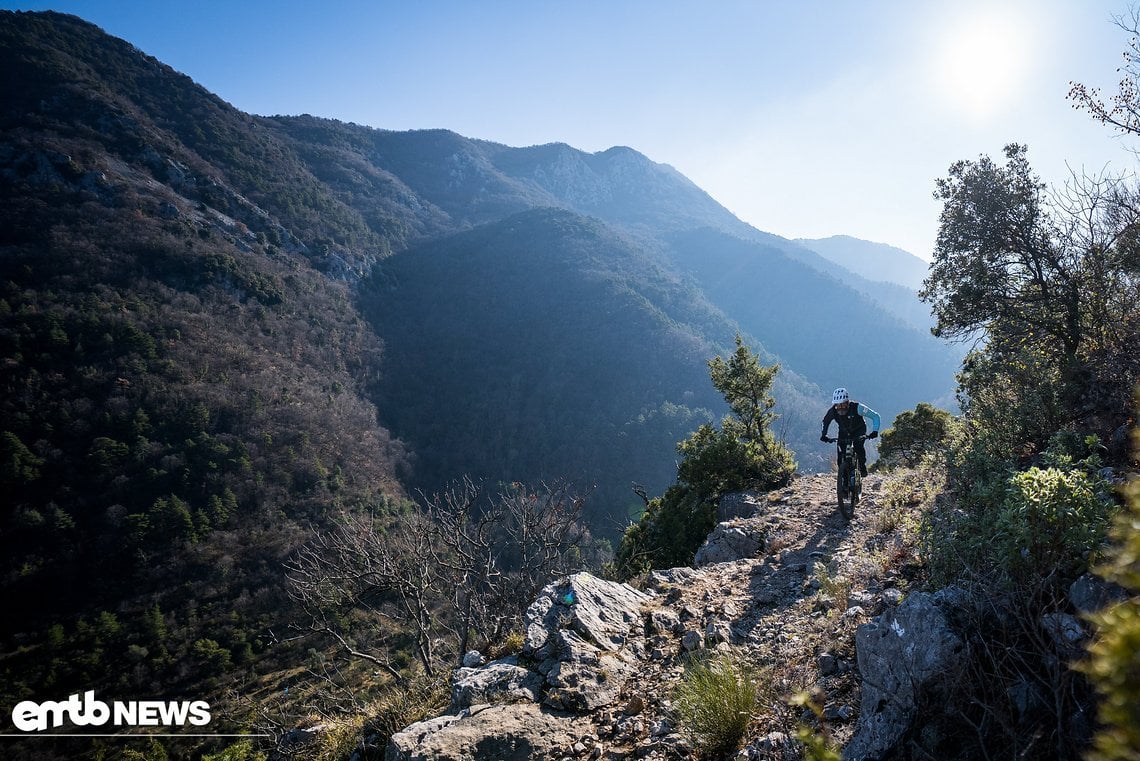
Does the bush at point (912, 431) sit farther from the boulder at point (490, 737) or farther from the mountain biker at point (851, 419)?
the boulder at point (490, 737)

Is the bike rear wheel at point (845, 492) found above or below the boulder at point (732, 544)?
above

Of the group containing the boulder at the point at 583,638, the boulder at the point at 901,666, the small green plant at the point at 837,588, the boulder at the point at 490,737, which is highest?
the boulder at the point at 901,666

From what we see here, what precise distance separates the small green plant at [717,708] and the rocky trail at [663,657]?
124 millimetres

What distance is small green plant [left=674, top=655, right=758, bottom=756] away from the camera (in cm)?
323

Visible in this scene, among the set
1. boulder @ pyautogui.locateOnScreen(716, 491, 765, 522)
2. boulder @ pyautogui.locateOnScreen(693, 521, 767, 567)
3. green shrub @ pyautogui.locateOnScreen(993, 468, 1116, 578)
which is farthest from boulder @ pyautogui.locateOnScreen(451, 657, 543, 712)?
boulder @ pyautogui.locateOnScreen(716, 491, 765, 522)

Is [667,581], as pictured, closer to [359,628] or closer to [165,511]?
[359,628]

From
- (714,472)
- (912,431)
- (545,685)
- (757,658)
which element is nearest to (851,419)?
(757,658)

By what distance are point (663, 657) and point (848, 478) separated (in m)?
4.93

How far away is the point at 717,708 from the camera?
3271mm

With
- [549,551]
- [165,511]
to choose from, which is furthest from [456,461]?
[549,551]

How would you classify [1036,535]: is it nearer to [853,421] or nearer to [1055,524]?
[1055,524]

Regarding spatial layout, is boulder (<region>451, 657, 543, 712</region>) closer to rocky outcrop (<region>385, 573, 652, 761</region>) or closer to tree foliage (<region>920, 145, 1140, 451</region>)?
rocky outcrop (<region>385, 573, 652, 761</region>)

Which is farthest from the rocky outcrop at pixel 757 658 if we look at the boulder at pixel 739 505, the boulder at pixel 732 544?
the boulder at pixel 739 505

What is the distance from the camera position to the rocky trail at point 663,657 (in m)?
3.54
